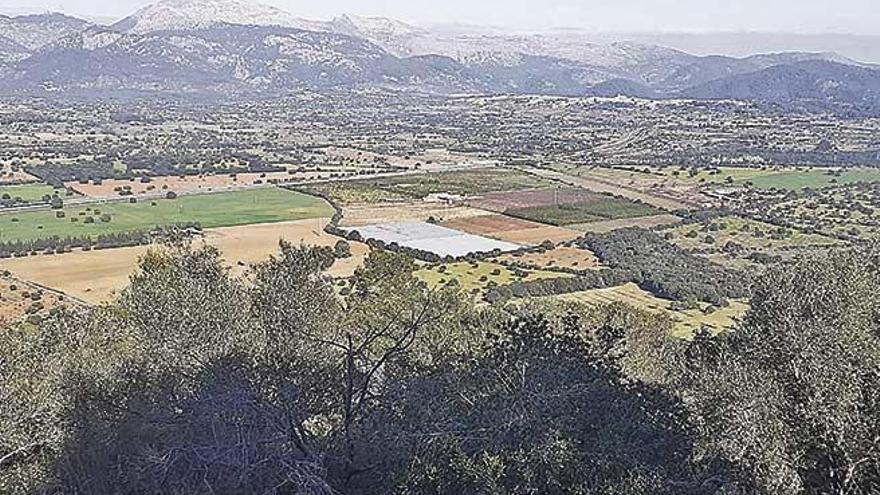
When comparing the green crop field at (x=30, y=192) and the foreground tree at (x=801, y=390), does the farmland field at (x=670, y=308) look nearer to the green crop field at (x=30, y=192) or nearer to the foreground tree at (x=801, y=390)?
the foreground tree at (x=801, y=390)

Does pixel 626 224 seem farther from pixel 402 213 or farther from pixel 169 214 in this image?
pixel 169 214

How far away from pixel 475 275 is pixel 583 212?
27.3m

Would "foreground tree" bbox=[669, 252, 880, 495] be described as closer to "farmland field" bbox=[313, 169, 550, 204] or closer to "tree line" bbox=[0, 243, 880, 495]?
"tree line" bbox=[0, 243, 880, 495]

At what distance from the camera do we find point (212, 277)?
21.9 metres

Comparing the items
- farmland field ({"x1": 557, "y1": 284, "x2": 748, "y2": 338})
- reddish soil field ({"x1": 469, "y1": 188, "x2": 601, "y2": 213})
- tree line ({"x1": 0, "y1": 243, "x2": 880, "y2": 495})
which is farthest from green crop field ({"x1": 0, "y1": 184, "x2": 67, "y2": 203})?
tree line ({"x1": 0, "y1": 243, "x2": 880, "y2": 495})

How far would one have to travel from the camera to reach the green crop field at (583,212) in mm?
79562

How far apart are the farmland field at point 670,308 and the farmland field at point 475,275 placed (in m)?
4.38

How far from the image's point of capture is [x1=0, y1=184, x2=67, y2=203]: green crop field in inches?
3488

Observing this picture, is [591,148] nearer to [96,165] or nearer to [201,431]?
[96,165]

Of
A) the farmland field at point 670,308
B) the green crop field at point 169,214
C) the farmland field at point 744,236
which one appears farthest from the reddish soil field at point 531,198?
the farmland field at point 670,308

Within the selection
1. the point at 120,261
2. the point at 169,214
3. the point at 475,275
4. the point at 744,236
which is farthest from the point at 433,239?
the point at 169,214

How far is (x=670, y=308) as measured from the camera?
50.6 meters

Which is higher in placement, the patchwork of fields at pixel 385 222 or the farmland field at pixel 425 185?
the patchwork of fields at pixel 385 222

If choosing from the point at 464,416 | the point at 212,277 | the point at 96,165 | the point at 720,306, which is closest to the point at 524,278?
the point at 720,306
